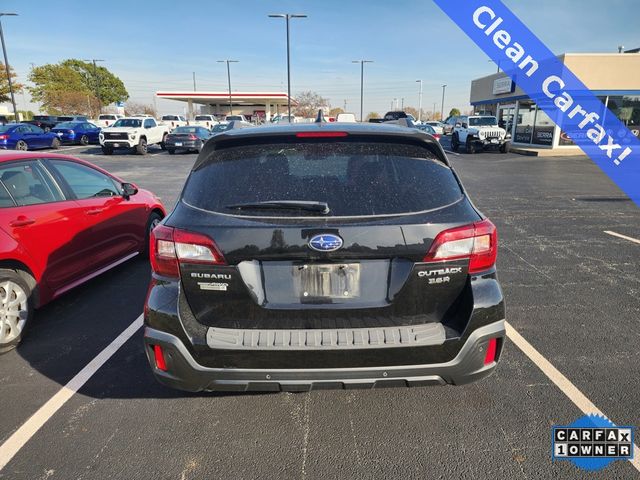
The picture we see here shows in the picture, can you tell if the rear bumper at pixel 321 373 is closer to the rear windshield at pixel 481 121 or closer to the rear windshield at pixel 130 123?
the rear windshield at pixel 481 121

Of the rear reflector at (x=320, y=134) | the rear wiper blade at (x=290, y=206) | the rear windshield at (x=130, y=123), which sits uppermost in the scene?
the rear reflector at (x=320, y=134)

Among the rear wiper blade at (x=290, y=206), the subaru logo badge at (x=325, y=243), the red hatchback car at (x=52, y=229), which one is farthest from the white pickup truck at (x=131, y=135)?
the subaru logo badge at (x=325, y=243)

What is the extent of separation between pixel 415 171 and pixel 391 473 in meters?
1.66

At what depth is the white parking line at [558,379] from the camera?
274cm

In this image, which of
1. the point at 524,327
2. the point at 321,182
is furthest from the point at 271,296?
the point at 524,327

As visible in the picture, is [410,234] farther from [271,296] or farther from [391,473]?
[391,473]

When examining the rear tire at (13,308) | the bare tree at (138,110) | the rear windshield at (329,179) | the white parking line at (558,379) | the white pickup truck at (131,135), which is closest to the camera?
the rear windshield at (329,179)

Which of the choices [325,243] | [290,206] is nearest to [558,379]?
[325,243]

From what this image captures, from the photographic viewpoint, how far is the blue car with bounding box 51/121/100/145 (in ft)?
96.3

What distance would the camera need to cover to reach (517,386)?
118 inches

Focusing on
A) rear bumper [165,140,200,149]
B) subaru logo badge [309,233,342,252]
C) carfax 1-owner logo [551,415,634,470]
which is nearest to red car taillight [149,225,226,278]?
subaru logo badge [309,233,342,252]

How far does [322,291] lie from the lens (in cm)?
222

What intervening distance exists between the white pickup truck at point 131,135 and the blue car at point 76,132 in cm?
732

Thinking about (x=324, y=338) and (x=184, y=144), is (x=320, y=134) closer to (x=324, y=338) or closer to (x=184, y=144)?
(x=324, y=338)
